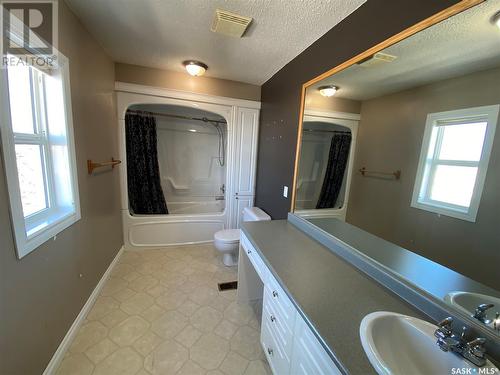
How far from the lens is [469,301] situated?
0.80 metres

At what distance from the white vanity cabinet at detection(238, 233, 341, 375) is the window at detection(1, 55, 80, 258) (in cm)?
133

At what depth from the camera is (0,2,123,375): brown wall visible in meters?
0.98

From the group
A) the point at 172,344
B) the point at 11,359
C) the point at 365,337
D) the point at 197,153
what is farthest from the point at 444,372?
the point at 197,153

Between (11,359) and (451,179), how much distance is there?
2.21 metres

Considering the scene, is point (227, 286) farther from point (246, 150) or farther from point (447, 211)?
point (447, 211)

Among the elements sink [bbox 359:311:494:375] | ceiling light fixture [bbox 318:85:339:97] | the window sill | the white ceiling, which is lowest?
sink [bbox 359:311:494:375]

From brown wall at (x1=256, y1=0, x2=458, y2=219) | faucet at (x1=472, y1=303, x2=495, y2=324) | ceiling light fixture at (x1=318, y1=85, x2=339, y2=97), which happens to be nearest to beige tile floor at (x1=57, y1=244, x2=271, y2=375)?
brown wall at (x1=256, y1=0, x2=458, y2=219)

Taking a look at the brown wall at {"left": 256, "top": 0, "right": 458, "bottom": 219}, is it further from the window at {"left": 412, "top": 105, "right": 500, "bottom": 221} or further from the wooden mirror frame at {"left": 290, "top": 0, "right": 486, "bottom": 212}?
the window at {"left": 412, "top": 105, "right": 500, "bottom": 221}

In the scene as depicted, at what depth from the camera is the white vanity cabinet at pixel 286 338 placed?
2.67ft

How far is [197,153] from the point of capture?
153 inches

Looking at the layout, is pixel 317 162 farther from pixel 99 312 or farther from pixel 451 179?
pixel 99 312

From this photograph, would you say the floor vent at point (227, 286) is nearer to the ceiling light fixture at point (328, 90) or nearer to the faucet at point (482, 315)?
the faucet at point (482, 315)

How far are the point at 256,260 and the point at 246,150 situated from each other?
1.86 meters

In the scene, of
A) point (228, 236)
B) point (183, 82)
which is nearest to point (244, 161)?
point (228, 236)
